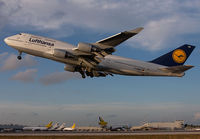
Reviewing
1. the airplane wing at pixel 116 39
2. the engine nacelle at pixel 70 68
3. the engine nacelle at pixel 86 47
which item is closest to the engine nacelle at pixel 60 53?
the engine nacelle at pixel 86 47

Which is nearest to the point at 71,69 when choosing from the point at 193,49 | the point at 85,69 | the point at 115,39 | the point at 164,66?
the point at 85,69

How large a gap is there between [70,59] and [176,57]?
74.4 ft

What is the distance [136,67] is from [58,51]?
581 inches

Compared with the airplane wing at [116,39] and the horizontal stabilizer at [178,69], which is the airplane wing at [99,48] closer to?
the airplane wing at [116,39]

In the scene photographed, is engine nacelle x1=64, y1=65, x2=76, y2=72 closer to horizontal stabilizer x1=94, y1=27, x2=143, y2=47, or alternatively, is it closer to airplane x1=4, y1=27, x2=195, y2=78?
airplane x1=4, y1=27, x2=195, y2=78

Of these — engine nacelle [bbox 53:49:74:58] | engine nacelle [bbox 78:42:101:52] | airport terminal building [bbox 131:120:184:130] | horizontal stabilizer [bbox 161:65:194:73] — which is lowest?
airport terminal building [bbox 131:120:184:130]

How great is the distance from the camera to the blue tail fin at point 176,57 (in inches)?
2014

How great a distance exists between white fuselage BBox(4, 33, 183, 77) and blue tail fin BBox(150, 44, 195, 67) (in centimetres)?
304

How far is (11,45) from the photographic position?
44.8 metres

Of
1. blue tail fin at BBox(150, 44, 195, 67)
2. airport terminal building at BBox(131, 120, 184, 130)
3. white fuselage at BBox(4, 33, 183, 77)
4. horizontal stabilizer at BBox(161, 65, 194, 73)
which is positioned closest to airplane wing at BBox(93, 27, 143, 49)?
white fuselage at BBox(4, 33, 183, 77)

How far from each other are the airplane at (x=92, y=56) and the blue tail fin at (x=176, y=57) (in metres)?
1.70

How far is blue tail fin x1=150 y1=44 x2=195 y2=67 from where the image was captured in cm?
5116

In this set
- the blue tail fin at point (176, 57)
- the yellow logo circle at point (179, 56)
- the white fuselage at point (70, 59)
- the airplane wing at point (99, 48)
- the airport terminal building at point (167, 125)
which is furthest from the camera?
the airport terminal building at point (167, 125)

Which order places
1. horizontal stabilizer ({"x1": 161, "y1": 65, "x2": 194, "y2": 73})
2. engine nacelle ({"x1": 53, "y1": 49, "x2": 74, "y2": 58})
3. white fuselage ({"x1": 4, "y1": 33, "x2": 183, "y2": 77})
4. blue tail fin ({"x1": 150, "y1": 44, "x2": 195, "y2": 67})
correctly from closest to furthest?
1. engine nacelle ({"x1": 53, "y1": 49, "x2": 74, "y2": 58})
2. white fuselage ({"x1": 4, "y1": 33, "x2": 183, "y2": 77})
3. horizontal stabilizer ({"x1": 161, "y1": 65, "x2": 194, "y2": 73})
4. blue tail fin ({"x1": 150, "y1": 44, "x2": 195, "y2": 67})
